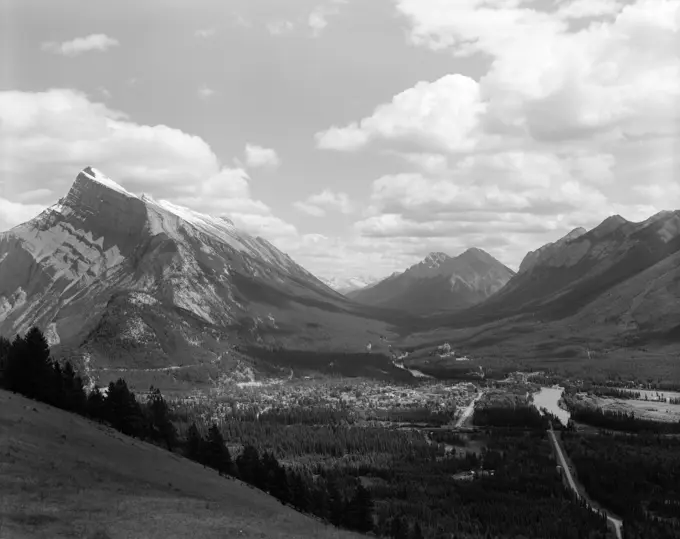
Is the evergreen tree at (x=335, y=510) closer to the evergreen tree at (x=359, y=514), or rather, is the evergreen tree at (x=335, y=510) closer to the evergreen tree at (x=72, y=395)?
the evergreen tree at (x=359, y=514)

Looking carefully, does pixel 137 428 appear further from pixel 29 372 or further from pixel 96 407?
pixel 29 372

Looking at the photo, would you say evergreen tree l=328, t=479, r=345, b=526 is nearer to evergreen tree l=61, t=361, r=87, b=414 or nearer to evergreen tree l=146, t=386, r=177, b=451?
evergreen tree l=146, t=386, r=177, b=451

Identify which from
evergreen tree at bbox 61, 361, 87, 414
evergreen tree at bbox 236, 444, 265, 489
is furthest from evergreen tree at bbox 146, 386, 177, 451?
evergreen tree at bbox 61, 361, 87, 414

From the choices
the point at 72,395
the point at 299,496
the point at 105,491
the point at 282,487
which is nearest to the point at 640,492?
the point at 299,496

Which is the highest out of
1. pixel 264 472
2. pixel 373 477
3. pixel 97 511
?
pixel 97 511

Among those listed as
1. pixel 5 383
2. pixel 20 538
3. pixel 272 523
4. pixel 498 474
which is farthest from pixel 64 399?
pixel 498 474

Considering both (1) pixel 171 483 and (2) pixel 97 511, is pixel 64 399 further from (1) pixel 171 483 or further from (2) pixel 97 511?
(2) pixel 97 511

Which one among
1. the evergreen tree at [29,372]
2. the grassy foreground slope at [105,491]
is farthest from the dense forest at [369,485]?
the grassy foreground slope at [105,491]
